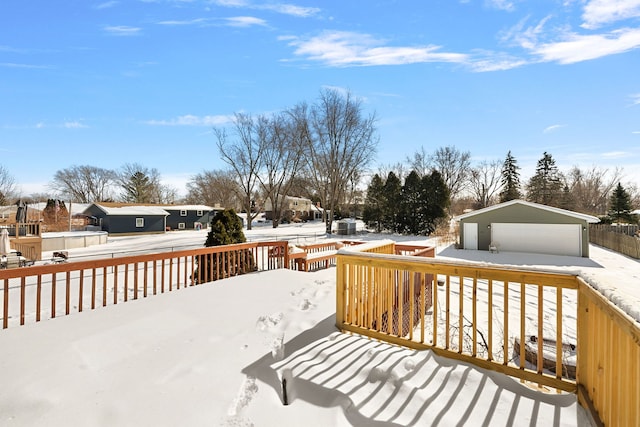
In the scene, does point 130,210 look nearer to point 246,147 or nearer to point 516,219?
point 246,147

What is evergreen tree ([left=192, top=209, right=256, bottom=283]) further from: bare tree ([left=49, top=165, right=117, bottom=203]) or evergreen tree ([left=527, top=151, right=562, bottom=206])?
bare tree ([left=49, top=165, right=117, bottom=203])

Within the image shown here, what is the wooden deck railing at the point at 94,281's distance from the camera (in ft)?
11.4

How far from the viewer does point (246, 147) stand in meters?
27.9

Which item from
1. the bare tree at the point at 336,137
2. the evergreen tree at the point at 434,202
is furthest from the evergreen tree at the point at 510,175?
the bare tree at the point at 336,137

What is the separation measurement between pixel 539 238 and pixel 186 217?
29.2 meters

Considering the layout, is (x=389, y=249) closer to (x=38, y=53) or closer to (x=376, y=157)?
(x=38, y=53)

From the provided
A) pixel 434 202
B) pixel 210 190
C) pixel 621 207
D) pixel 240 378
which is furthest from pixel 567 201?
pixel 210 190

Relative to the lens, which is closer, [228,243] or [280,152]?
[228,243]

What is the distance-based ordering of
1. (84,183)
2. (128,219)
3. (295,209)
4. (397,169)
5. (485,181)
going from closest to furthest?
(128,219)
(485,181)
(84,183)
(397,169)
(295,209)

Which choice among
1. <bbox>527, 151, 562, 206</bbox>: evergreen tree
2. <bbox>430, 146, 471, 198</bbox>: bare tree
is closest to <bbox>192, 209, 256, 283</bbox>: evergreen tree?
<bbox>430, 146, 471, 198</bbox>: bare tree

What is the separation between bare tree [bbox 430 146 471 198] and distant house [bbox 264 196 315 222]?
19.7 meters

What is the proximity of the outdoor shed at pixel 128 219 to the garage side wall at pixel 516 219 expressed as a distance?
24.5m

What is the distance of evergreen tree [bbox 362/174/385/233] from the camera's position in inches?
941

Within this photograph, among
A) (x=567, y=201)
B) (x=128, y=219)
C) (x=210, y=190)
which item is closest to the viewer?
(x=128, y=219)
